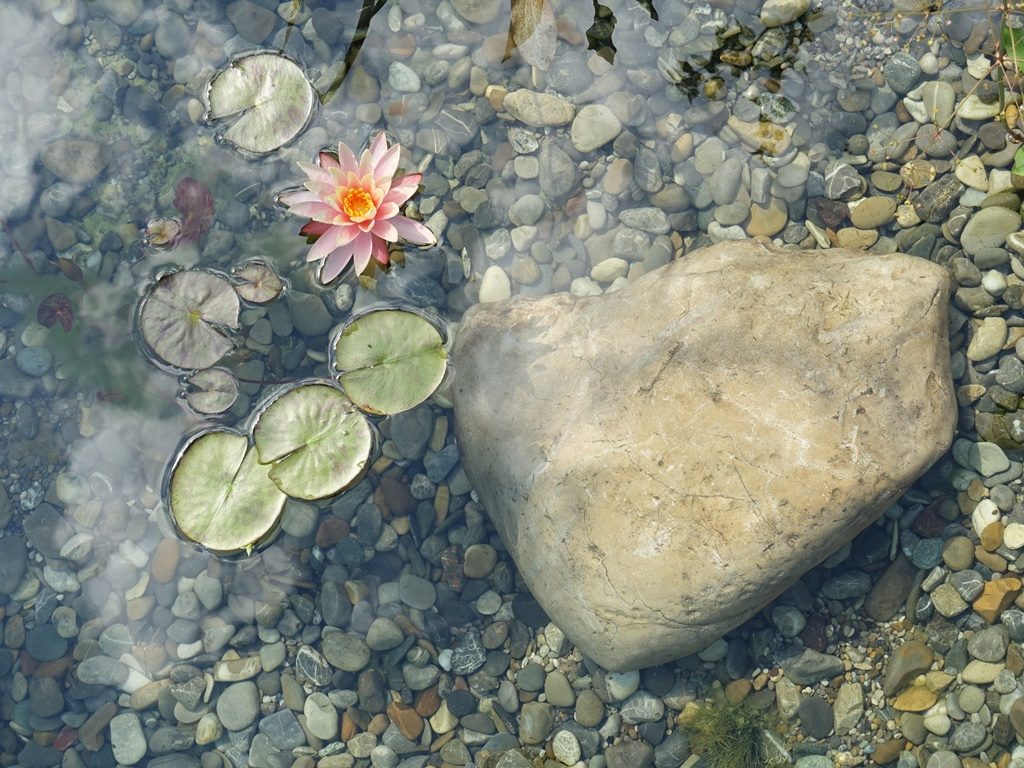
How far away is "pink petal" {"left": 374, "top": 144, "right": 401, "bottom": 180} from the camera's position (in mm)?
4004

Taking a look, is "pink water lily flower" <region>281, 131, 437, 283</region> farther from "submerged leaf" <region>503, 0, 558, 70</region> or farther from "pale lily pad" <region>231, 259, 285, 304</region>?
"submerged leaf" <region>503, 0, 558, 70</region>

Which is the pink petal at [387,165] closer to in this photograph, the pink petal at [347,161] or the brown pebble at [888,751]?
the pink petal at [347,161]

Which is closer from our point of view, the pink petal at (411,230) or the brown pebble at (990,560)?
the pink petal at (411,230)

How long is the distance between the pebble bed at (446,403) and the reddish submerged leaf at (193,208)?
8 cm

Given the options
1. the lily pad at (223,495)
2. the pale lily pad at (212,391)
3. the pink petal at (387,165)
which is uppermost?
the pink petal at (387,165)

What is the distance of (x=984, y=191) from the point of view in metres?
4.43

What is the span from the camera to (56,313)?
15.2 ft

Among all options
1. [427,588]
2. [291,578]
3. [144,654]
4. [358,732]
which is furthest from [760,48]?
[144,654]

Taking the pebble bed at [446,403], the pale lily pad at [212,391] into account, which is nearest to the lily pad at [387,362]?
the pebble bed at [446,403]

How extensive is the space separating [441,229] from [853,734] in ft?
11.8

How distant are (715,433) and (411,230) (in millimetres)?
1843

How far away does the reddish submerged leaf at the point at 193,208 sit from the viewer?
4.61m

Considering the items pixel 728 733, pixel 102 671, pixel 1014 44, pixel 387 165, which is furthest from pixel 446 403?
pixel 1014 44

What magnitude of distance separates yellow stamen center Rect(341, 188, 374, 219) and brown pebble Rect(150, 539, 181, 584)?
2167 millimetres
